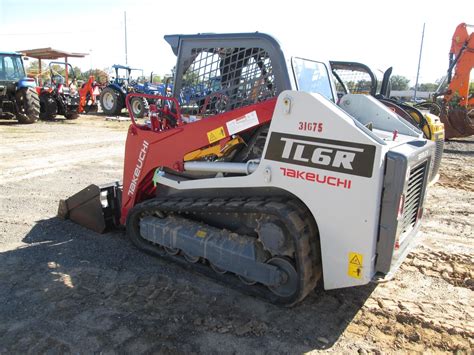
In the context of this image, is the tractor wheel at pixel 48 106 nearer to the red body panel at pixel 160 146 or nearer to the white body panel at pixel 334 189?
the red body panel at pixel 160 146

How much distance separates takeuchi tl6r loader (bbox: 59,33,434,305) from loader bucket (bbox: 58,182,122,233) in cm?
36

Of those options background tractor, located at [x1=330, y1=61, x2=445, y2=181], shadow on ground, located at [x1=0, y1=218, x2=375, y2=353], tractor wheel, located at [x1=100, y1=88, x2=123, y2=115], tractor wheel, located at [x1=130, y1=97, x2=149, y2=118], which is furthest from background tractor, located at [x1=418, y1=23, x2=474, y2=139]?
tractor wheel, located at [x1=100, y1=88, x2=123, y2=115]

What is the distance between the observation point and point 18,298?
3.29 meters

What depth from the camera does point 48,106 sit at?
1605 centimetres

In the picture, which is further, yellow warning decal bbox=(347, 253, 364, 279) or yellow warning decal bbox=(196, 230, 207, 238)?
yellow warning decal bbox=(196, 230, 207, 238)

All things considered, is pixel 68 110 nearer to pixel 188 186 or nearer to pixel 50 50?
pixel 50 50

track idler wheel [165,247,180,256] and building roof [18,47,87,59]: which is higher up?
building roof [18,47,87,59]

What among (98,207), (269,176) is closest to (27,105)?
(98,207)

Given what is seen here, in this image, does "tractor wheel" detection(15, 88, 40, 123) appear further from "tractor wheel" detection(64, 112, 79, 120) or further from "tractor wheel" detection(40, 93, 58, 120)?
"tractor wheel" detection(64, 112, 79, 120)

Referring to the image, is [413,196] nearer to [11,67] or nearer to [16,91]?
[16,91]

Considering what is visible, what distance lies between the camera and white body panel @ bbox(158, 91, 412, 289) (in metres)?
2.70

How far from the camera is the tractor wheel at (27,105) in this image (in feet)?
46.0

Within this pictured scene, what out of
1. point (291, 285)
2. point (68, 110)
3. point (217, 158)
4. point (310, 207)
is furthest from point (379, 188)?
point (68, 110)

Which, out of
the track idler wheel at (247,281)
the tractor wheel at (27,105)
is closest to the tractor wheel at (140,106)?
the tractor wheel at (27,105)
